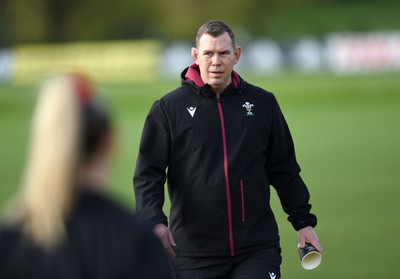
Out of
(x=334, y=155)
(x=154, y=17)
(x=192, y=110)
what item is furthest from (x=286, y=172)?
(x=154, y=17)

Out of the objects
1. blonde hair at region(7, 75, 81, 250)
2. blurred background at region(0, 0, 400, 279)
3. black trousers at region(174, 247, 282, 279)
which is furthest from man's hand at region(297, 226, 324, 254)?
blonde hair at region(7, 75, 81, 250)

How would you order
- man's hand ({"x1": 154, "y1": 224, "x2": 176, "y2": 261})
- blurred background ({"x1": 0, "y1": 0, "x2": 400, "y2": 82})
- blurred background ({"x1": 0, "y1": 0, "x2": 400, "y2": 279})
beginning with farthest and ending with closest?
blurred background ({"x1": 0, "y1": 0, "x2": 400, "y2": 82}), blurred background ({"x1": 0, "y1": 0, "x2": 400, "y2": 279}), man's hand ({"x1": 154, "y1": 224, "x2": 176, "y2": 261})

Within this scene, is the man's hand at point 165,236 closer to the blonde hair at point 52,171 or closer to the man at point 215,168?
the man at point 215,168

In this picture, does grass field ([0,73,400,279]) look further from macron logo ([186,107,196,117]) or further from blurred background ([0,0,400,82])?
blurred background ([0,0,400,82])

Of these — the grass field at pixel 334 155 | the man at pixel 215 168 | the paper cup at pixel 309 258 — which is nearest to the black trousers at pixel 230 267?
the man at pixel 215 168

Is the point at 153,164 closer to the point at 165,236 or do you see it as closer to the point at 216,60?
the point at 165,236

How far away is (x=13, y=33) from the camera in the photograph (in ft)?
221

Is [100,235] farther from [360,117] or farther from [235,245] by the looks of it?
[360,117]

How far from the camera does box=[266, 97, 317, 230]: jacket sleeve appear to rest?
238 inches

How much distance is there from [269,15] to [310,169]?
5081 centimetres

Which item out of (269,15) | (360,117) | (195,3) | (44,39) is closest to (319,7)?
(269,15)

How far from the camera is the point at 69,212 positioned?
283 centimetres

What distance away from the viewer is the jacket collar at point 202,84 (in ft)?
19.7

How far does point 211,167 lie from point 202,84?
591mm
